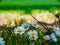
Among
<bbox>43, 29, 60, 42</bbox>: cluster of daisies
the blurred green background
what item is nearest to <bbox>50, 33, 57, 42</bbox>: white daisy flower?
<bbox>43, 29, 60, 42</bbox>: cluster of daisies

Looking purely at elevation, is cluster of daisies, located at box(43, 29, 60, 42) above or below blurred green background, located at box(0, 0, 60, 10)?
below

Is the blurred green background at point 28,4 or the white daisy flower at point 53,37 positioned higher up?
the blurred green background at point 28,4

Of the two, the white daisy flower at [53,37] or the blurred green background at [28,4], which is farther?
the blurred green background at [28,4]

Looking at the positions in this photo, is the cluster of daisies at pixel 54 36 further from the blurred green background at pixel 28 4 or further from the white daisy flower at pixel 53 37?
the blurred green background at pixel 28 4

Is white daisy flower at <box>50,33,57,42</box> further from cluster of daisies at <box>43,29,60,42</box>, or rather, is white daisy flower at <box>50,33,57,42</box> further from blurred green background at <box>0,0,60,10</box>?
blurred green background at <box>0,0,60,10</box>

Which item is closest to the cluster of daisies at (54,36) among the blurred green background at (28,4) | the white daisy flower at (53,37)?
the white daisy flower at (53,37)

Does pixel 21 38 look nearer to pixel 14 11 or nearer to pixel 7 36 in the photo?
pixel 7 36

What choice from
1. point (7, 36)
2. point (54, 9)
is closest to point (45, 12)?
point (54, 9)

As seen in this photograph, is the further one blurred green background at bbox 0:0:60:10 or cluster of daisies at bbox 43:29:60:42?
blurred green background at bbox 0:0:60:10

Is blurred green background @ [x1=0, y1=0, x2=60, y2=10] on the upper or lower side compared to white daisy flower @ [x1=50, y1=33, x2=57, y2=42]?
upper

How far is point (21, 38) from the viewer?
101 inches

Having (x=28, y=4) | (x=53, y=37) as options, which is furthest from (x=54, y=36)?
(x=28, y=4)

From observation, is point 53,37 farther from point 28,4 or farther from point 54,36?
point 28,4

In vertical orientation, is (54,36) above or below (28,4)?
below
